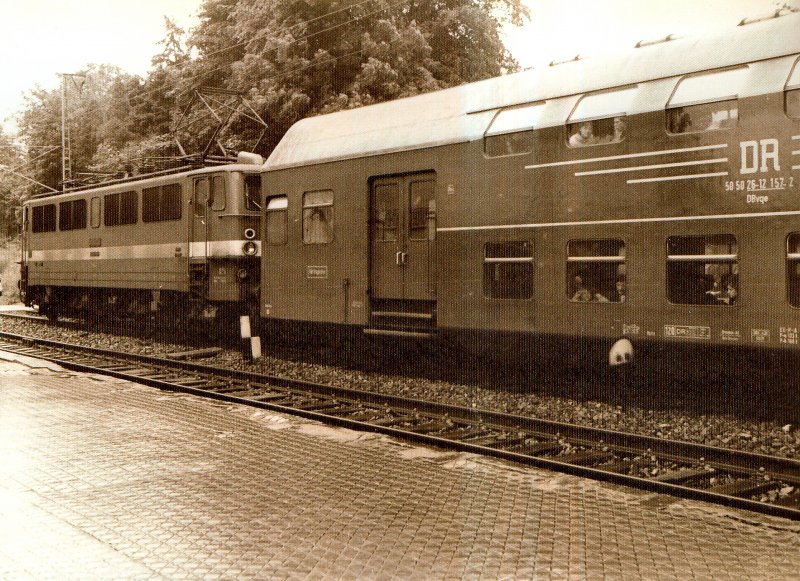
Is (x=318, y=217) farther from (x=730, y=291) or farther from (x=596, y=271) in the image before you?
(x=730, y=291)

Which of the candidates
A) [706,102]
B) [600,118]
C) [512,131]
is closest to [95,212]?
[512,131]

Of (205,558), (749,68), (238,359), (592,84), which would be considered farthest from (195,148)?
(205,558)

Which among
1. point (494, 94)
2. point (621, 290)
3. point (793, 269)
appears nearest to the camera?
point (793, 269)

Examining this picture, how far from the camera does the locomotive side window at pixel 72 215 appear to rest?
77.3 ft

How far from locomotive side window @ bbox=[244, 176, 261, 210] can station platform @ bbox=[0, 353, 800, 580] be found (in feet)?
30.0

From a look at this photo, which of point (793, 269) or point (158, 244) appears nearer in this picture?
point (793, 269)

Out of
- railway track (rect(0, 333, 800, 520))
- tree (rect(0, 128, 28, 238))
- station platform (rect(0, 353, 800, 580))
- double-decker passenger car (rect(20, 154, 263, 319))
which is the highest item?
tree (rect(0, 128, 28, 238))

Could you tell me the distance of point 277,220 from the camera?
50.6 feet

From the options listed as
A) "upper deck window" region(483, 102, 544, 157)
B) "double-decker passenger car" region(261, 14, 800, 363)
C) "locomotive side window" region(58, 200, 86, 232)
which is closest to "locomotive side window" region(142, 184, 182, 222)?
"locomotive side window" region(58, 200, 86, 232)

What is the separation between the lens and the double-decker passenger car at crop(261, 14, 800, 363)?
29.6ft

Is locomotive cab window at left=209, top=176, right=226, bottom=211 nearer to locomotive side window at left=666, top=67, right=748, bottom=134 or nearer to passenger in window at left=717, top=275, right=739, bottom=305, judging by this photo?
locomotive side window at left=666, top=67, right=748, bottom=134

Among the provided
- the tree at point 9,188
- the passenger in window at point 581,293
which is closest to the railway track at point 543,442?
the passenger in window at point 581,293

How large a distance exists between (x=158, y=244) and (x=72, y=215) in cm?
562

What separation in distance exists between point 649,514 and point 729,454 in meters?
1.56
